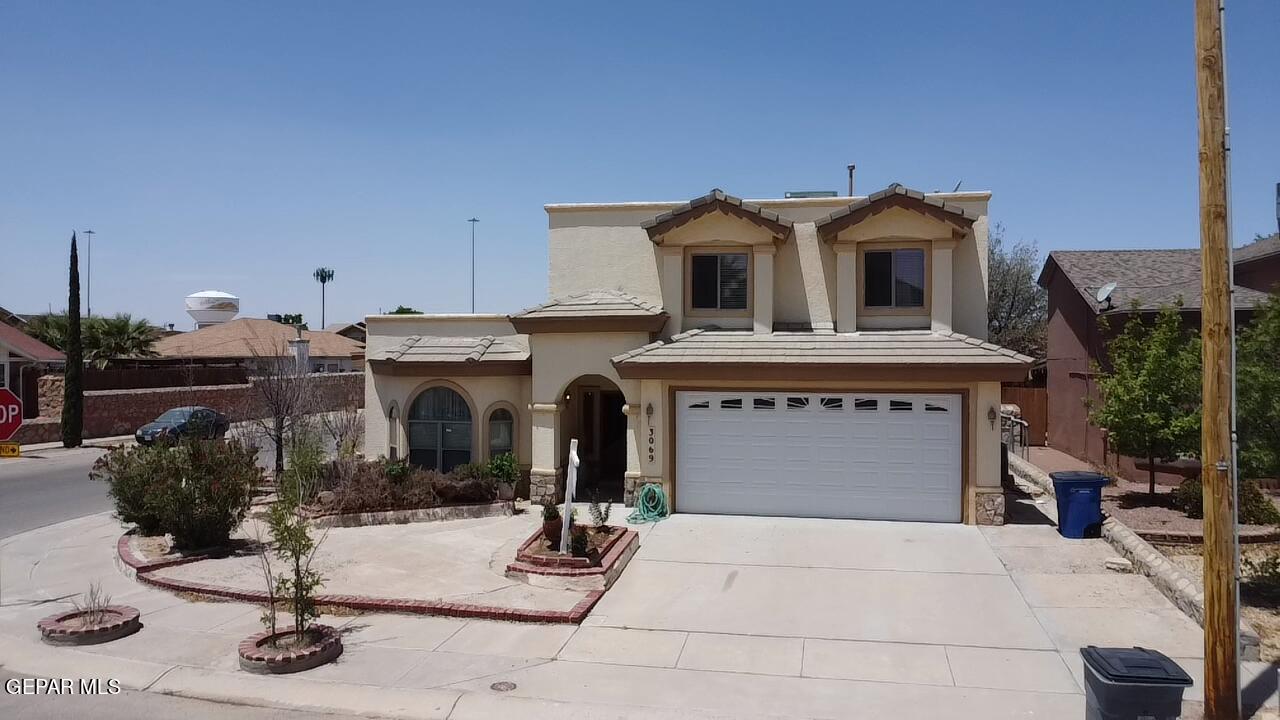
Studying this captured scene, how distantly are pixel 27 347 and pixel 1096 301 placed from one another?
3693cm

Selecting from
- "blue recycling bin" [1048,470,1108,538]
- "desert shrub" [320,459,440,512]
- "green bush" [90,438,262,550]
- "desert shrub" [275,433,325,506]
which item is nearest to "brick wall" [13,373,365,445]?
"desert shrub" [320,459,440,512]

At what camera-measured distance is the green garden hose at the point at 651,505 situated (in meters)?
15.7

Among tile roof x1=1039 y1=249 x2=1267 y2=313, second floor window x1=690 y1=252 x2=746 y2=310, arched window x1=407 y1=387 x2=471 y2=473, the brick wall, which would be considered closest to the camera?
second floor window x1=690 y1=252 x2=746 y2=310

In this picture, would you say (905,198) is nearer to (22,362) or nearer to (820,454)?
(820,454)

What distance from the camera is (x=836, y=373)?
15.2 meters

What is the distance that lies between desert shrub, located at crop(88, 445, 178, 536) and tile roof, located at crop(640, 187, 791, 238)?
376 inches

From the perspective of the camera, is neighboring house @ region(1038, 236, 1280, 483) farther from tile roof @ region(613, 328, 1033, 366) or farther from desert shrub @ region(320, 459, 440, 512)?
desert shrub @ region(320, 459, 440, 512)

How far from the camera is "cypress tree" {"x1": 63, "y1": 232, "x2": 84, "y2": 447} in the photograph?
29609 mm

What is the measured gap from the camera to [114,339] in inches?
1513

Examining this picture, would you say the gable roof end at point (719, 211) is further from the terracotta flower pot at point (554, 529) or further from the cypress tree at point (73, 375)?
the cypress tree at point (73, 375)

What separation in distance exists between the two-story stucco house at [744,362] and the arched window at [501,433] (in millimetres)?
47

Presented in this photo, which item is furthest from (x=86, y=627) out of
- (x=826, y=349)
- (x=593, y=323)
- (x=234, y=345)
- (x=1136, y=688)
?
(x=234, y=345)

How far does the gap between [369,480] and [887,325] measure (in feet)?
34.3

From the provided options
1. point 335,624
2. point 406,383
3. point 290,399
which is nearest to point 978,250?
point 406,383
